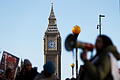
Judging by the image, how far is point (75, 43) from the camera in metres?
6.08

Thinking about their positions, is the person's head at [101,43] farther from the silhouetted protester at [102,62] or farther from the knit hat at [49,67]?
the knit hat at [49,67]

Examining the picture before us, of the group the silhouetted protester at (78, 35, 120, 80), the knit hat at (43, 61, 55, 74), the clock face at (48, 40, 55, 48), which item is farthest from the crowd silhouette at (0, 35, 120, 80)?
the clock face at (48, 40, 55, 48)

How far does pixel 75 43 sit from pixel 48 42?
135m

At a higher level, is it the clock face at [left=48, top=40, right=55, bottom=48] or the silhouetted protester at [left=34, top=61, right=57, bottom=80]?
the clock face at [left=48, top=40, right=55, bottom=48]

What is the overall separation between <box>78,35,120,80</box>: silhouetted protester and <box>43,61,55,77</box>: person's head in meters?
2.24

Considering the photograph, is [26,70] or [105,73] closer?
[105,73]

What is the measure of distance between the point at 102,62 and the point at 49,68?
2.84 m

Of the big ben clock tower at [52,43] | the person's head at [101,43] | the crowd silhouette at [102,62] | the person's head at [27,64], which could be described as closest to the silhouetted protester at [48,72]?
the person's head at [27,64]

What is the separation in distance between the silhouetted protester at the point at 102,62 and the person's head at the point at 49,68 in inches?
88.2

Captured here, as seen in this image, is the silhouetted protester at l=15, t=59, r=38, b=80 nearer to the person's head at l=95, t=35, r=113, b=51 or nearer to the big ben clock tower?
the person's head at l=95, t=35, r=113, b=51

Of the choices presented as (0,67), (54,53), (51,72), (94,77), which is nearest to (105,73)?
(94,77)

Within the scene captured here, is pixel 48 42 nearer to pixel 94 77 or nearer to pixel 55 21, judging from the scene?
pixel 55 21

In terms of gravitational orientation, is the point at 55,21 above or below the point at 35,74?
above

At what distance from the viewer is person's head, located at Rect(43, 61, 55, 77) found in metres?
8.72
